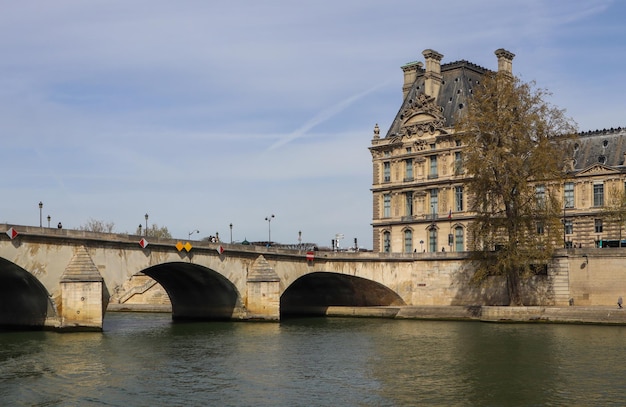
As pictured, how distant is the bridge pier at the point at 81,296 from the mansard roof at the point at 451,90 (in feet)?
178

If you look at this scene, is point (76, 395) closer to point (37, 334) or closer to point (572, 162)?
point (37, 334)

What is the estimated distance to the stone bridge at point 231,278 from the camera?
2472 inches

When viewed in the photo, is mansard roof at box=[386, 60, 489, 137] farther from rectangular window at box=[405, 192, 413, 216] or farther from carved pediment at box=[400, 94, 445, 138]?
rectangular window at box=[405, 192, 413, 216]

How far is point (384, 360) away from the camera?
166 ft

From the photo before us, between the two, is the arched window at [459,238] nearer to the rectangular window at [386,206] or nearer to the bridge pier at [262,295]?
the rectangular window at [386,206]

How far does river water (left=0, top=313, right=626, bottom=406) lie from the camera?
127 ft

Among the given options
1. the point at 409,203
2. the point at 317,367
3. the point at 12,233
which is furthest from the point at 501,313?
the point at 12,233

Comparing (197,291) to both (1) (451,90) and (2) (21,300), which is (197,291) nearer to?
(2) (21,300)

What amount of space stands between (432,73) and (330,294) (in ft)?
109

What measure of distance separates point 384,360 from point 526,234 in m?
33.8

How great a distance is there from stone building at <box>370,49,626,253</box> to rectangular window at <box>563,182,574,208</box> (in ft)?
0.37

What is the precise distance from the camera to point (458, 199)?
10394cm

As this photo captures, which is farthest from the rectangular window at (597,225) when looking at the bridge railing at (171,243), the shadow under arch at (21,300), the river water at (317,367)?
the shadow under arch at (21,300)

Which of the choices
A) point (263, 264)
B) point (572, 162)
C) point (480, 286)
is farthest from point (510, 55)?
point (263, 264)
